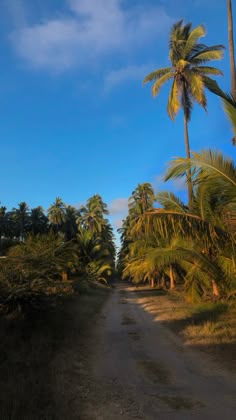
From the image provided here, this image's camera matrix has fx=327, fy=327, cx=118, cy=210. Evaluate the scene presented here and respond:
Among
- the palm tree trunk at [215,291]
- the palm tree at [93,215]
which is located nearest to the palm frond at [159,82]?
the palm tree trunk at [215,291]

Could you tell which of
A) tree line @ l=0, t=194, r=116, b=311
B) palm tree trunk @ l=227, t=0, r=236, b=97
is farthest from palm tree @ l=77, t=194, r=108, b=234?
palm tree trunk @ l=227, t=0, r=236, b=97

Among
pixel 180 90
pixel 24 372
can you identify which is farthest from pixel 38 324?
pixel 180 90

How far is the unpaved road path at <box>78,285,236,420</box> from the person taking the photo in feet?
14.3

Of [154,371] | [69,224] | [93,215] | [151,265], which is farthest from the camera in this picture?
[69,224]

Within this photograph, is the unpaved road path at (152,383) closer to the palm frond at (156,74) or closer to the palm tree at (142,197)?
the palm frond at (156,74)

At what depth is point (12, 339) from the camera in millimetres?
7637

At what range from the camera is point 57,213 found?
220ft

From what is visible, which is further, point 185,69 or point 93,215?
point 93,215

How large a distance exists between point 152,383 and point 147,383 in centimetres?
9

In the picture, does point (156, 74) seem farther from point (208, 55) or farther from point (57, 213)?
point (57, 213)

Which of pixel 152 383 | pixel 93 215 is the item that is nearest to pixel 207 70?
pixel 152 383

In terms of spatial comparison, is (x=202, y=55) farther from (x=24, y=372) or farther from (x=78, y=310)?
(x=24, y=372)

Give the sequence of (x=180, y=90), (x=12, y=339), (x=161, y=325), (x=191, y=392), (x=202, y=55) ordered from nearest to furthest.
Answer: (x=191, y=392), (x=12, y=339), (x=161, y=325), (x=202, y=55), (x=180, y=90)

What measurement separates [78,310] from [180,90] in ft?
46.9
